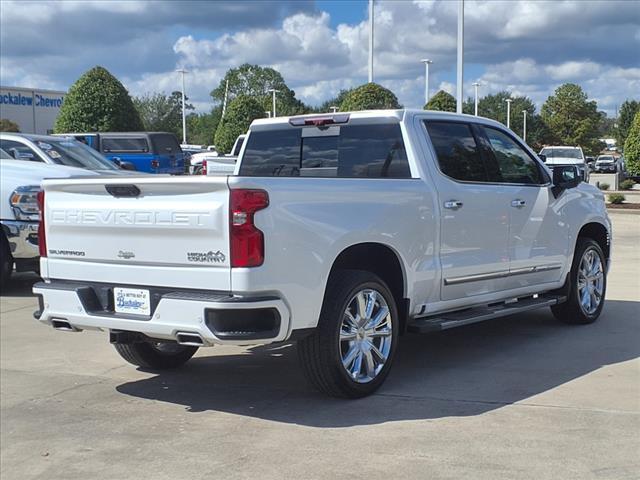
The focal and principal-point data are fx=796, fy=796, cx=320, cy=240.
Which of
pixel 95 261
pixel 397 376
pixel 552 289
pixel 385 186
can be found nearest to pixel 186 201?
pixel 95 261

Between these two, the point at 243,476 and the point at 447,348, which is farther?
the point at 447,348

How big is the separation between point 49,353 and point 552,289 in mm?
4670

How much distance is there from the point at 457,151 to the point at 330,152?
1.03 m

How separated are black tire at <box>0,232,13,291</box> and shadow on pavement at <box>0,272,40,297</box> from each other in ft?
0.69

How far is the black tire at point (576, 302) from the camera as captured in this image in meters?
7.67

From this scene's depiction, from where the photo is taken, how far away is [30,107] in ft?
169

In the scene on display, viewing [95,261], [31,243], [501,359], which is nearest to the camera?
[95,261]

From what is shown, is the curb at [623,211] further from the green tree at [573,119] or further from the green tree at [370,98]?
the green tree at [573,119]

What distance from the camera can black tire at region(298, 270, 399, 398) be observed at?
5066 mm

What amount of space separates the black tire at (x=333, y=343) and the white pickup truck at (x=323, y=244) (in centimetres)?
1

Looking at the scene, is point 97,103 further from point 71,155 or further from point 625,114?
point 625,114

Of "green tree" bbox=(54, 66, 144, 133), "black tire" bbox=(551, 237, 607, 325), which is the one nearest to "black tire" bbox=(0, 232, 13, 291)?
"black tire" bbox=(551, 237, 607, 325)

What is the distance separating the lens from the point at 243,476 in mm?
4195

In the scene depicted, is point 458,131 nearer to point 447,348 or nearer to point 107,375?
point 447,348
